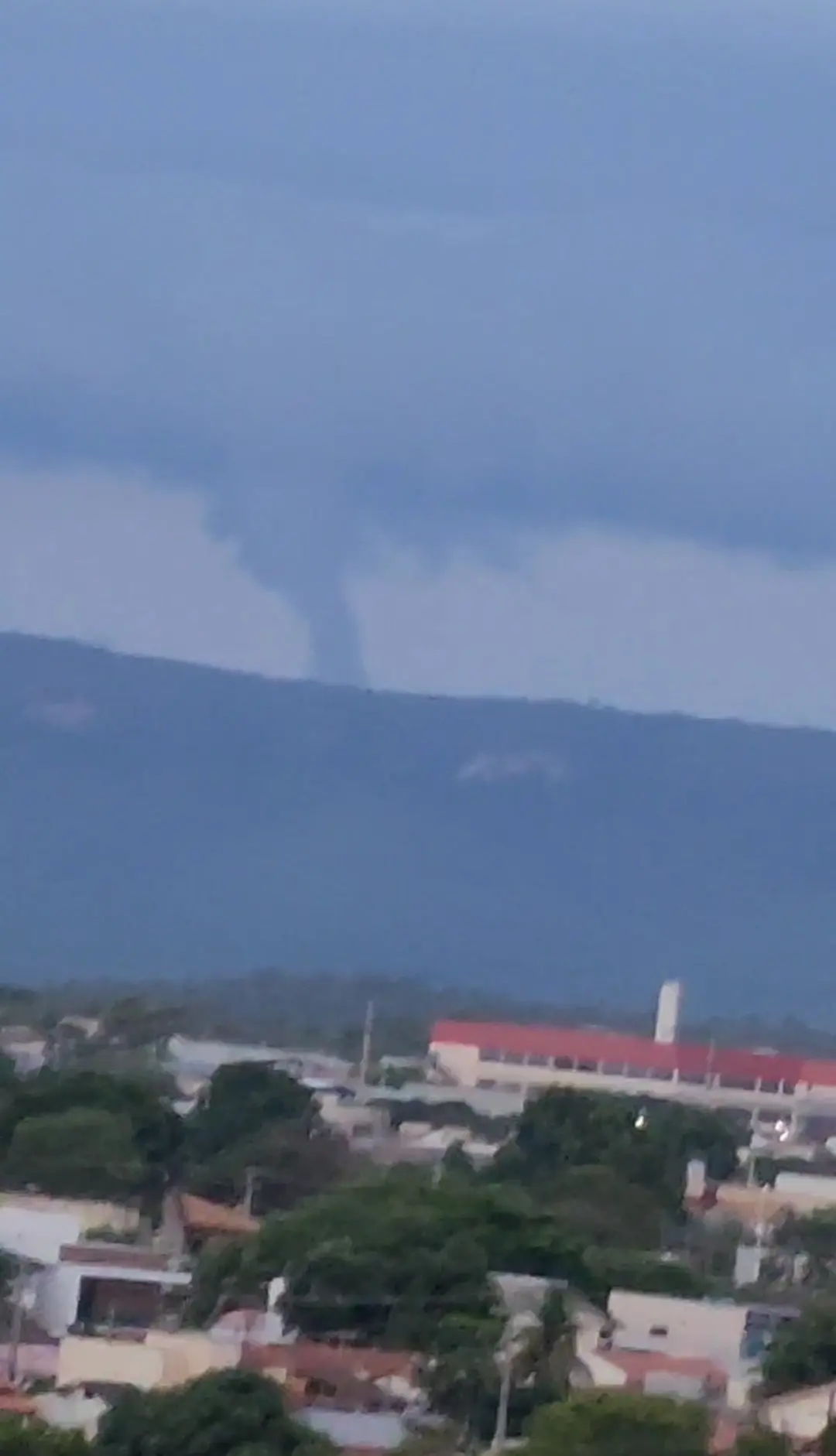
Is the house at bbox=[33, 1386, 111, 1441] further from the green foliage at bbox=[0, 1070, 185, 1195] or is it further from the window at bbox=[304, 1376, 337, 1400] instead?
the green foliage at bbox=[0, 1070, 185, 1195]

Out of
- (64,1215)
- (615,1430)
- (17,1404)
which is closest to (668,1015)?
(64,1215)

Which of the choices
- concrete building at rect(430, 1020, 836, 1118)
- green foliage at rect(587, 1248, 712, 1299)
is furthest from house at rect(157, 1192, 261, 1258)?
concrete building at rect(430, 1020, 836, 1118)

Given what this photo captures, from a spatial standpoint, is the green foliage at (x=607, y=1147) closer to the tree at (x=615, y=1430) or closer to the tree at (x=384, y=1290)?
the tree at (x=384, y=1290)

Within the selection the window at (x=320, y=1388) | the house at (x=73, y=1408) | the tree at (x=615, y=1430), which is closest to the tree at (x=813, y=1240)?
the window at (x=320, y=1388)

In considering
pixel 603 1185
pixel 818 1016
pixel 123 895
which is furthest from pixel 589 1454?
pixel 123 895

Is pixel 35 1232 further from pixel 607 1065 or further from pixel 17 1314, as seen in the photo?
pixel 607 1065

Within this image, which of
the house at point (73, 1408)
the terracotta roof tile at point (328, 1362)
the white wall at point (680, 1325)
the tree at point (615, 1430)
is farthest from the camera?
the white wall at point (680, 1325)
